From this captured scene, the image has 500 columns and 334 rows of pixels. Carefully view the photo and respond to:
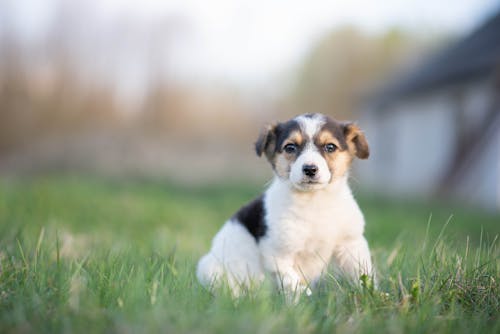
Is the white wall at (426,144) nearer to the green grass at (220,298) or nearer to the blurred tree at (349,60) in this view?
the green grass at (220,298)

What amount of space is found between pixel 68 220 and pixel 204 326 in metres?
6.45

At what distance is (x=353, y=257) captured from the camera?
12.8 feet

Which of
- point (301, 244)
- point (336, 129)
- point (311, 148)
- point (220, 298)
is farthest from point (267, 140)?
point (220, 298)

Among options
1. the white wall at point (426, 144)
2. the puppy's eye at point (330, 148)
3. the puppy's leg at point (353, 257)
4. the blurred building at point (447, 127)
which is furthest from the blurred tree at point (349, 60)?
the puppy's leg at point (353, 257)

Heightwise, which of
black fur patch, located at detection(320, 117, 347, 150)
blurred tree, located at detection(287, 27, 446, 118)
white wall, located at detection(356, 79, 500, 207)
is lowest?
white wall, located at detection(356, 79, 500, 207)

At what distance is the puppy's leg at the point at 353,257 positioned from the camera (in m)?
3.85

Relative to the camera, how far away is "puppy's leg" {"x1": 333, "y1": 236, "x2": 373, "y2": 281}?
3854 mm

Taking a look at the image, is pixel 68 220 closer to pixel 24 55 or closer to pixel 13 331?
pixel 13 331

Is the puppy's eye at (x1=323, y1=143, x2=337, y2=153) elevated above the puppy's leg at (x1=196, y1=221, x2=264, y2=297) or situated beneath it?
elevated above

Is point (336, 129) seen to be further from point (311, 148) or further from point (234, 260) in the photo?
point (234, 260)

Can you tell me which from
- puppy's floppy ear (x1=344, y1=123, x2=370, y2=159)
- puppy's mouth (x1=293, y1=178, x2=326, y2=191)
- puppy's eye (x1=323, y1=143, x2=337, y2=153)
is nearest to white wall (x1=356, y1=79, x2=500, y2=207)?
puppy's floppy ear (x1=344, y1=123, x2=370, y2=159)

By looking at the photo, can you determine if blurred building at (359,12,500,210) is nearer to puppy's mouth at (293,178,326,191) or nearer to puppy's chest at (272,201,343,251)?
puppy's chest at (272,201,343,251)

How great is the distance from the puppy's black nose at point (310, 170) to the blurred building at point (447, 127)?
10.7 m

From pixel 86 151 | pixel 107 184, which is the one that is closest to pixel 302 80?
pixel 86 151
